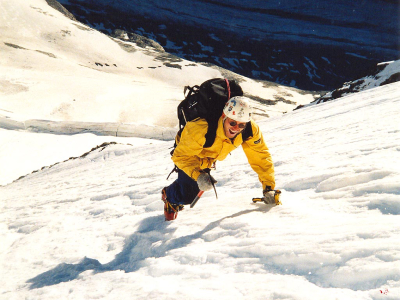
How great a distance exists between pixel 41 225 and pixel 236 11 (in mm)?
100348

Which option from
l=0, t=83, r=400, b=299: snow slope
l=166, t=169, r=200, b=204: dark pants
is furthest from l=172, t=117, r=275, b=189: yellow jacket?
l=0, t=83, r=400, b=299: snow slope

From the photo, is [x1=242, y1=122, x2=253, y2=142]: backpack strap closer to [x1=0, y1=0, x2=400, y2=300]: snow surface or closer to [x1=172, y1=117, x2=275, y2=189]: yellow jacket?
[x1=172, y1=117, x2=275, y2=189]: yellow jacket

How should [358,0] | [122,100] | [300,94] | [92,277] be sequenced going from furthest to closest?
[358,0]
[300,94]
[122,100]
[92,277]

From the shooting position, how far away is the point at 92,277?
2889 mm

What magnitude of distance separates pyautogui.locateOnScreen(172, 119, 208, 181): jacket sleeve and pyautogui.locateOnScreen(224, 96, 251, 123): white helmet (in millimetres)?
340

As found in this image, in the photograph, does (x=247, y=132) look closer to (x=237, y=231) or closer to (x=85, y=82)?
(x=237, y=231)

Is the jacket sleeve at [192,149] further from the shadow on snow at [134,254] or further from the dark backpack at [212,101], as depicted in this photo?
the shadow on snow at [134,254]

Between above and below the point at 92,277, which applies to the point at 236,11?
above

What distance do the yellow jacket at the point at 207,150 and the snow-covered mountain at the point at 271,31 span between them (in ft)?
242

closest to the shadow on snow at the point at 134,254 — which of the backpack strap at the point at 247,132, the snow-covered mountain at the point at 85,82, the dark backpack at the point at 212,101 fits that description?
the backpack strap at the point at 247,132

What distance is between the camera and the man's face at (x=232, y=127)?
10.4 feet

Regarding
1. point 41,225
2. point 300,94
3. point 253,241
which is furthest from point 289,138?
point 300,94

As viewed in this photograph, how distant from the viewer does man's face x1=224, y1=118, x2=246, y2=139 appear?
3.16 m

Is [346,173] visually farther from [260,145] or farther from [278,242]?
[278,242]
